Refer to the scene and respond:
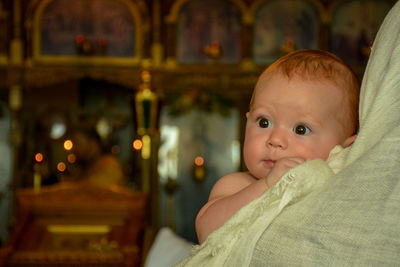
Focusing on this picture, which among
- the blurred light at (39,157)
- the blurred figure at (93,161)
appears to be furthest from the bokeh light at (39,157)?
the blurred figure at (93,161)

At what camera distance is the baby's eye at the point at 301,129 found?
0.93m

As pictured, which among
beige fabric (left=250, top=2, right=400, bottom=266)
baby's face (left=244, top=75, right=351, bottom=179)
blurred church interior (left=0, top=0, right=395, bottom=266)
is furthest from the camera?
blurred church interior (left=0, top=0, right=395, bottom=266)

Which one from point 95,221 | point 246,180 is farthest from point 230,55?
point 246,180

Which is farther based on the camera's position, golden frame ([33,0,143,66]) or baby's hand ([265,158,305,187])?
golden frame ([33,0,143,66])

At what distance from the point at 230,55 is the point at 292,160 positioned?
5823 mm

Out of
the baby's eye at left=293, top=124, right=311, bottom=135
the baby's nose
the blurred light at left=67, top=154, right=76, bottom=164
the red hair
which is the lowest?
the blurred light at left=67, top=154, right=76, bottom=164

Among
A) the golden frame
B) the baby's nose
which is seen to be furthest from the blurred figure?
the baby's nose

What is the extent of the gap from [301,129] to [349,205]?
0.35m

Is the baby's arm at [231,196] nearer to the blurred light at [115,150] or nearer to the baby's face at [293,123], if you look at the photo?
the baby's face at [293,123]

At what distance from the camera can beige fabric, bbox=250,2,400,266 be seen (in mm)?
550

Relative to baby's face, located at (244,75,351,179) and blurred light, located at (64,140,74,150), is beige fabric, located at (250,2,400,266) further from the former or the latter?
blurred light, located at (64,140,74,150)

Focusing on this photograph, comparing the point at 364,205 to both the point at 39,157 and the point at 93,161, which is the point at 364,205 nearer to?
the point at 93,161

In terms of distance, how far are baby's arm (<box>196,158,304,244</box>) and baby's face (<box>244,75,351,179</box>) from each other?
6cm

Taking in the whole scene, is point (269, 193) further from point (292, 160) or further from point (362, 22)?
point (362, 22)
